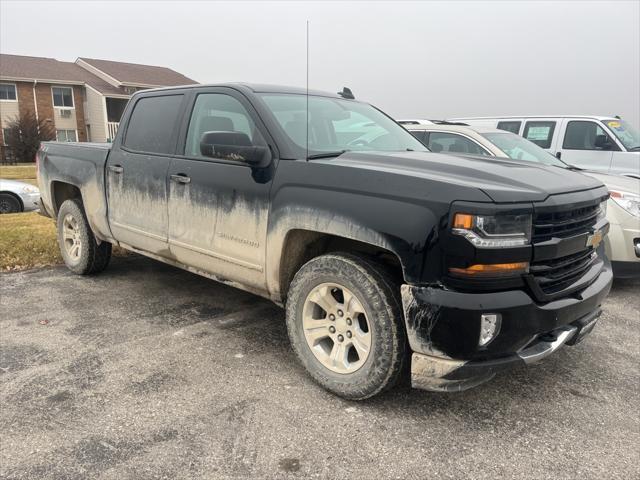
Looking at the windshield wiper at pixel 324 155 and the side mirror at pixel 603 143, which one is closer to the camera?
the windshield wiper at pixel 324 155

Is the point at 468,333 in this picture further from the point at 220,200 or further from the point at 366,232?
the point at 220,200

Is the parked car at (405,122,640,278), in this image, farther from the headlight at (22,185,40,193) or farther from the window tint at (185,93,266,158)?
the headlight at (22,185,40,193)

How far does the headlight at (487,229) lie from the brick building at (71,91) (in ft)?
111

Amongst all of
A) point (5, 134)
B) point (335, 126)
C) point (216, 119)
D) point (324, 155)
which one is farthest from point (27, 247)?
point (5, 134)

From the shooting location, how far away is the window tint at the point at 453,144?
21.3 ft

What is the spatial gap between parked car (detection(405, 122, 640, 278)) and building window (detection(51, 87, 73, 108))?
3412 centimetres

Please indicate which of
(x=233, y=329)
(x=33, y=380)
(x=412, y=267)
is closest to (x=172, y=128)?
(x=233, y=329)

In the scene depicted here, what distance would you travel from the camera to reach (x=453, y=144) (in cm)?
674

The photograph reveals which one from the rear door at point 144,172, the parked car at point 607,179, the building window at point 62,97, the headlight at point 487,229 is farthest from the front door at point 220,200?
the building window at point 62,97

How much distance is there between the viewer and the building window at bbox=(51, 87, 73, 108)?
114 feet

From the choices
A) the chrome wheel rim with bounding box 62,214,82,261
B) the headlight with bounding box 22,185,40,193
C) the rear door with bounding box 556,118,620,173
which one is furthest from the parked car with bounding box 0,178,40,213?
the rear door with bounding box 556,118,620,173

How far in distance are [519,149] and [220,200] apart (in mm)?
4404

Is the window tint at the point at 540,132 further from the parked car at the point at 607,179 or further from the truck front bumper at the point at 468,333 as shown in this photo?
the truck front bumper at the point at 468,333

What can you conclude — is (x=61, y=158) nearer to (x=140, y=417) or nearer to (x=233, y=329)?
(x=233, y=329)
